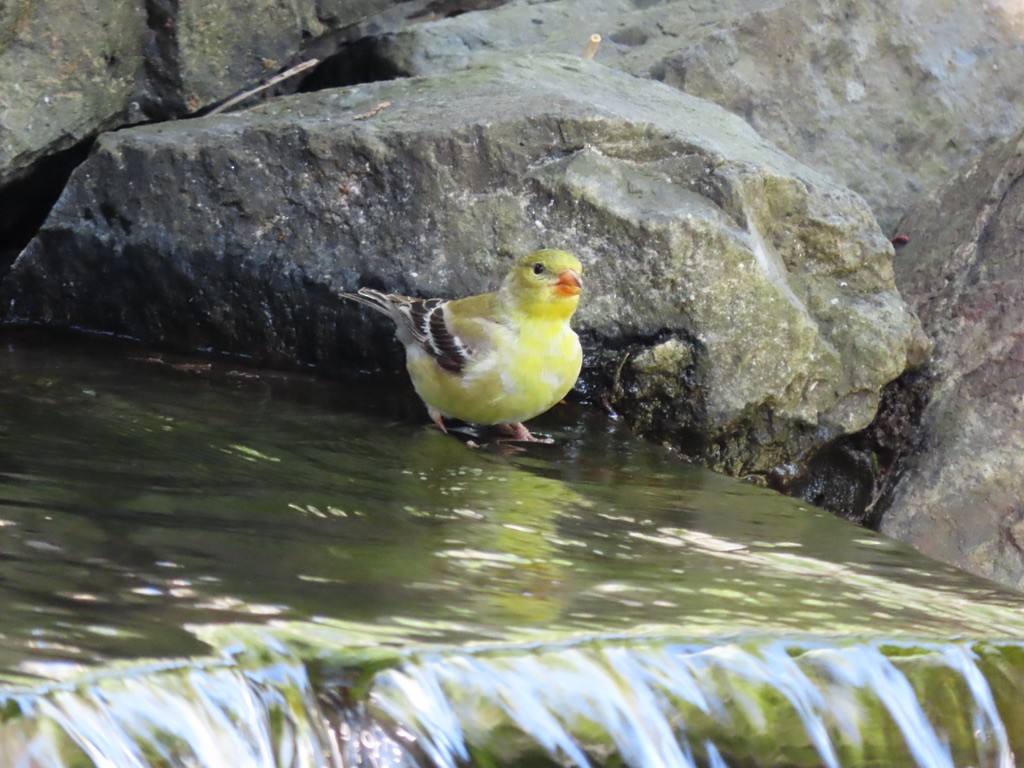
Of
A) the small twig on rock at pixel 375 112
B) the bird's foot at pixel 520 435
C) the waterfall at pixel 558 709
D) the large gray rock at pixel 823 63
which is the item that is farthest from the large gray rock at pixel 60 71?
the waterfall at pixel 558 709

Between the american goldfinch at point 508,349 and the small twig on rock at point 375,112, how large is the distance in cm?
135

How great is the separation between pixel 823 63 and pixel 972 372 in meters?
2.91

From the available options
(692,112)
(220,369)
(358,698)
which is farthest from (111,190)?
(358,698)

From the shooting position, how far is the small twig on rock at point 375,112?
643 centimetres

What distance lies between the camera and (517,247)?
6047 mm

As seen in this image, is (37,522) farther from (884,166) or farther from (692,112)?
(884,166)

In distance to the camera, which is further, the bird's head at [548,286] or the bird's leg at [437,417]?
the bird's leg at [437,417]

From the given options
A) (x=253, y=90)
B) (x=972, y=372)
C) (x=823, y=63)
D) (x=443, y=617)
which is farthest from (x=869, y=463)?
(x=443, y=617)

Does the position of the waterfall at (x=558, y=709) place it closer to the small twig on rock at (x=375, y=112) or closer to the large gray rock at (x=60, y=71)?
the small twig on rock at (x=375, y=112)

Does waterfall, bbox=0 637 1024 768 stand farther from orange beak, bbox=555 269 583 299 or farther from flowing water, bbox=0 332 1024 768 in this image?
orange beak, bbox=555 269 583 299

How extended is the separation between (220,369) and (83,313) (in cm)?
91

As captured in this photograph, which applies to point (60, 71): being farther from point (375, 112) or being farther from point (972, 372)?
point (972, 372)

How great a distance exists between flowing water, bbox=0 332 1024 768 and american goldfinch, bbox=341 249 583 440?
378 mm

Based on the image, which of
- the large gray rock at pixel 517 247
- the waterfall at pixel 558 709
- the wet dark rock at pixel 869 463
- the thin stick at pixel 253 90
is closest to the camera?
the waterfall at pixel 558 709
